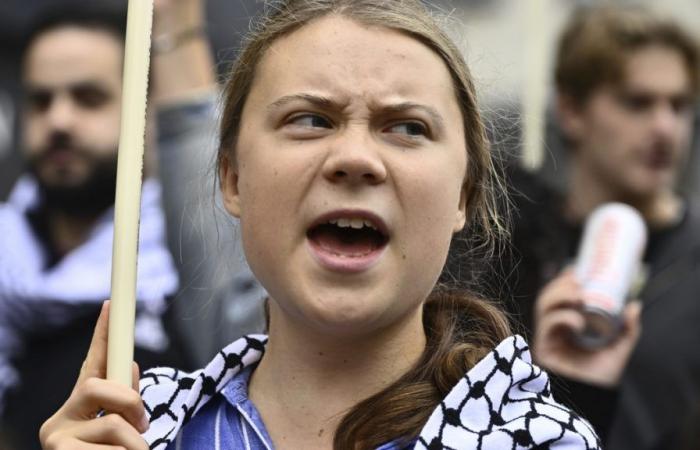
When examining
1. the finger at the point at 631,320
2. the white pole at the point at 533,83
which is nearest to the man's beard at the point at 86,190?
the white pole at the point at 533,83

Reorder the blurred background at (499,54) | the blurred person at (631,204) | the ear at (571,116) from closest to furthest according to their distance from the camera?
the blurred background at (499,54) → the blurred person at (631,204) → the ear at (571,116)

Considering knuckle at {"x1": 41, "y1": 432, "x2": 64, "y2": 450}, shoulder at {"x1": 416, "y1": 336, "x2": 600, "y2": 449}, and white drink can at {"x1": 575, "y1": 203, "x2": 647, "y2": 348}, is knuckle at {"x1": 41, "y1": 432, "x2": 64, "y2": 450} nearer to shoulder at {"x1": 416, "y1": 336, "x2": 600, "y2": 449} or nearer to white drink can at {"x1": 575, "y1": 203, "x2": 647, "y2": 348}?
shoulder at {"x1": 416, "y1": 336, "x2": 600, "y2": 449}

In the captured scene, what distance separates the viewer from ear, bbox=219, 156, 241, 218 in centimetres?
187

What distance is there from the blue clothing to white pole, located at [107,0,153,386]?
186 mm

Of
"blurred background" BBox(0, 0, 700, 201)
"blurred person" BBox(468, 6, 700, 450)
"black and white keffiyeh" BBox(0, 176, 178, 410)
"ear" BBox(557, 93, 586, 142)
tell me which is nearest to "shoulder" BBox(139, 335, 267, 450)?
"blurred background" BBox(0, 0, 700, 201)

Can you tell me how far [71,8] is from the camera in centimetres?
409

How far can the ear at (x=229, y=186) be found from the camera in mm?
1871

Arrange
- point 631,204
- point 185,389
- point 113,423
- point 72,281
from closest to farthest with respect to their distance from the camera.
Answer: point 113,423 → point 185,389 → point 72,281 → point 631,204

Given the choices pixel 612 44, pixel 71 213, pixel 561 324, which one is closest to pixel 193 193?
pixel 71 213

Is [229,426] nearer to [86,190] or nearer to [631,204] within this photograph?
[86,190]

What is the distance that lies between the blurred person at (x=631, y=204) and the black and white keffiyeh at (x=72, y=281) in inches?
32.1

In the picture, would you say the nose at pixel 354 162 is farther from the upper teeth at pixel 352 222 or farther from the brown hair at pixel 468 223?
the brown hair at pixel 468 223

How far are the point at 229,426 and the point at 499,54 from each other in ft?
8.69

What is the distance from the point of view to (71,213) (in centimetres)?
388
